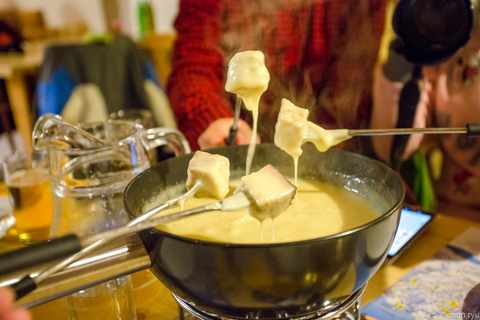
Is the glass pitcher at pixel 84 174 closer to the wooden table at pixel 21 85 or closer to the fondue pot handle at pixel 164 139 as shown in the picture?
the fondue pot handle at pixel 164 139

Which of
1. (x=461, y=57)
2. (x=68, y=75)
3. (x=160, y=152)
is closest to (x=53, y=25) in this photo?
(x=68, y=75)

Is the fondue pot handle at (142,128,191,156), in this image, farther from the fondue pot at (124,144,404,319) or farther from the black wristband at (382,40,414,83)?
the black wristband at (382,40,414,83)

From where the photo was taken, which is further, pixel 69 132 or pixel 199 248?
pixel 69 132

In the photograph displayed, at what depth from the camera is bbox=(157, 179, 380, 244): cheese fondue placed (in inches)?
26.9

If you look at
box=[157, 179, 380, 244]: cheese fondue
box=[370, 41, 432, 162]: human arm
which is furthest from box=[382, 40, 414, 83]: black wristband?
box=[157, 179, 380, 244]: cheese fondue

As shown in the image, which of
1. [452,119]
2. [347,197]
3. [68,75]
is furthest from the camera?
[68,75]

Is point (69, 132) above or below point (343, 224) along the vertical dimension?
above

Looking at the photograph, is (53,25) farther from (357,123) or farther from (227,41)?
(357,123)

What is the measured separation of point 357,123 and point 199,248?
1.38 meters

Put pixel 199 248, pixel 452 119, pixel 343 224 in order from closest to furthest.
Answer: pixel 199 248, pixel 343 224, pixel 452 119

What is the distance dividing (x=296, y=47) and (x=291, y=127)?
1.12 m

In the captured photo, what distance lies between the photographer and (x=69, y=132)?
810 mm

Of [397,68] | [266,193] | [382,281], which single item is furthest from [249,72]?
[397,68]

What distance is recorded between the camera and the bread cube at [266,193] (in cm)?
59
